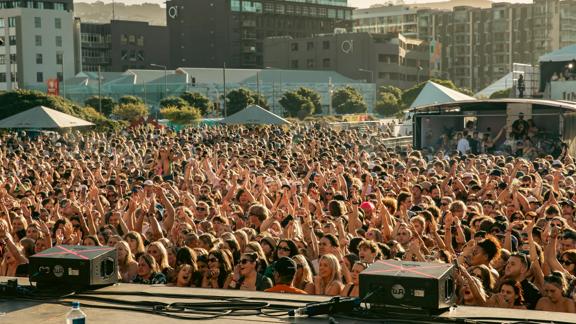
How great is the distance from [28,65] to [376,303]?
104 meters

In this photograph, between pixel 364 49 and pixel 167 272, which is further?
pixel 364 49

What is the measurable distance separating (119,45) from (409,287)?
12023cm

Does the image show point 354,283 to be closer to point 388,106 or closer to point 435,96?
point 435,96

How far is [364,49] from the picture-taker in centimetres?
11469

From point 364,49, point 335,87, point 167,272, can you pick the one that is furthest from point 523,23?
point 167,272

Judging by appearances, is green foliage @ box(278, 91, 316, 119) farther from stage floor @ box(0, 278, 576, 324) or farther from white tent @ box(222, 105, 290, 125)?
stage floor @ box(0, 278, 576, 324)

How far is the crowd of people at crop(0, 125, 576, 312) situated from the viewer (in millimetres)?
8539

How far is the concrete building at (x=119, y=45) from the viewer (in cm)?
12162

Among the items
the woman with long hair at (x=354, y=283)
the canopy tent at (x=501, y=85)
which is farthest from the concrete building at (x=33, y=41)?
the woman with long hair at (x=354, y=283)

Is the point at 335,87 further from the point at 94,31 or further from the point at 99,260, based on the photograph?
the point at 99,260

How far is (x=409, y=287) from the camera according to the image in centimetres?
530

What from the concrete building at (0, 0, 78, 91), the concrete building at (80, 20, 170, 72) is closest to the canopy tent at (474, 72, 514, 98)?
the concrete building at (0, 0, 78, 91)

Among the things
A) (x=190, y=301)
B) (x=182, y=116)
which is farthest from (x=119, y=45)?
(x=190, y=301)

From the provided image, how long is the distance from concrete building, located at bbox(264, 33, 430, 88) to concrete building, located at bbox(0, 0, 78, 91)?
29.5 meters
